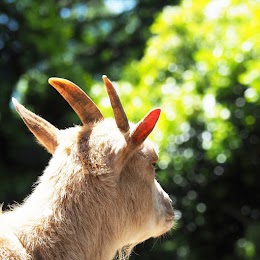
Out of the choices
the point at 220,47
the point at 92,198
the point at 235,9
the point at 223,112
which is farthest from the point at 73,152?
the point at 235,9

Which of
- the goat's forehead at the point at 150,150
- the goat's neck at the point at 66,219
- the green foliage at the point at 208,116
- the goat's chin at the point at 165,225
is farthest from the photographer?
the green foliage at the point at 208,116

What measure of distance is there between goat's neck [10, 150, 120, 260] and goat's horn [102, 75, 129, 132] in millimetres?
315

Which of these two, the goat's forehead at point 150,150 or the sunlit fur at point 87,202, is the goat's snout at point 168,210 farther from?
the goat's forehead at point 150,150

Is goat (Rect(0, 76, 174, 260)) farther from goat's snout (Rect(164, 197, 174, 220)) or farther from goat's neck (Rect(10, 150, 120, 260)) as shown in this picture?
goat's snout (Rect(164, 197, 174, 220))

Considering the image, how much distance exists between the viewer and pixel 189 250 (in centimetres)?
1072

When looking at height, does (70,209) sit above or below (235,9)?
above

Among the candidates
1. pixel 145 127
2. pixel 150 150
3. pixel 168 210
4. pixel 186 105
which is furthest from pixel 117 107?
pixel 186 105

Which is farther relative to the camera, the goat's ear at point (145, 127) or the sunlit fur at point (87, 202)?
the goat's ear at point (145, 127)

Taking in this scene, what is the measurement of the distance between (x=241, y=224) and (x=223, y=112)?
2.07 meters

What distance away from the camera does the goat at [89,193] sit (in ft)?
12.5

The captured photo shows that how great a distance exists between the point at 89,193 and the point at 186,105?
5414mm

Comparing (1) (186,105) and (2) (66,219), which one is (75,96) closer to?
(2) (66,219)

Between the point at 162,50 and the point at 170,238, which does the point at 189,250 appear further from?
the point at 162,50

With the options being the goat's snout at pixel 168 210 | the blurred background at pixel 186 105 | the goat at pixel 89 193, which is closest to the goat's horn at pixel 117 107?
the goat at pixel 89 193
